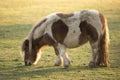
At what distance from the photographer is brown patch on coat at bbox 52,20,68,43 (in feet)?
42.1

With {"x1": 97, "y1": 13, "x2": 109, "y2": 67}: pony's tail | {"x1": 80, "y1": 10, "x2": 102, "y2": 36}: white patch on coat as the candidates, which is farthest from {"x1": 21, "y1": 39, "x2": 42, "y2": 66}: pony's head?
{"x1": 97, "y1": 13, "x2": 109, "y2": 67}: pony's tail

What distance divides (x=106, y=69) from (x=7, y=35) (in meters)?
9.52

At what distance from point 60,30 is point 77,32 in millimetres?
579

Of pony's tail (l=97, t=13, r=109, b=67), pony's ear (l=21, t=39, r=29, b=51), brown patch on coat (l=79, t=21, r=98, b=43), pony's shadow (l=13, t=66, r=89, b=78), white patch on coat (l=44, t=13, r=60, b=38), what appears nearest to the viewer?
pony's shadow (l=13, t=66, r=89, b=78)

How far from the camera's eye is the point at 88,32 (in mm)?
12688

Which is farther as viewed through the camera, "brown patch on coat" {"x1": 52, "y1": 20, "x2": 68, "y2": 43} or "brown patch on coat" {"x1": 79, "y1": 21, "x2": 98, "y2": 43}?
"brown patch on coat" {"x1": 52, "y1": 20, "x2": 68, "y2": 43}

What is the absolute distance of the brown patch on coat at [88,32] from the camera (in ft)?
41.5

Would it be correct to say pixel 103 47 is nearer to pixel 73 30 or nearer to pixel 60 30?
pixel 73 30

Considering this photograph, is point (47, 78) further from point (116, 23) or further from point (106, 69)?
point (116, 23)

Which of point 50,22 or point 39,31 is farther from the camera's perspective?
point 39,31

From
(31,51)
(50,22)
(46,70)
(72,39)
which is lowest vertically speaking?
(46,70)

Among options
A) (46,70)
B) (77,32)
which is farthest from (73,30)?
(46,70)

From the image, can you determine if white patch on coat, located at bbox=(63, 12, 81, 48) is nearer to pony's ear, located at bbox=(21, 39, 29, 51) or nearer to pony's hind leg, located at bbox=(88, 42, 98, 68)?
pony's hind leg, located at bbox=(88, 42, 98, 68)

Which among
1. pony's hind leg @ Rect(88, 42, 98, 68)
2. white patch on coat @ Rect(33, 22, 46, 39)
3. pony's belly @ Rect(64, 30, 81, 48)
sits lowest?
pony's hind leg @ Rect(88, 42, 98, 68)
